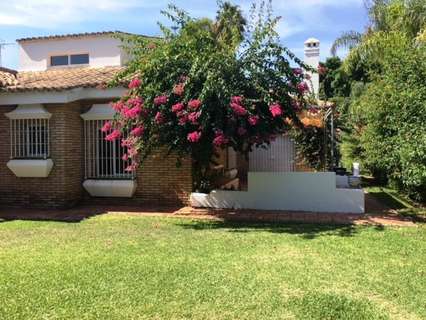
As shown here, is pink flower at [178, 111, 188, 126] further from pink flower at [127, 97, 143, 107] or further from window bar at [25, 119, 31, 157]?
window bar at [25, 119, 31, 157]

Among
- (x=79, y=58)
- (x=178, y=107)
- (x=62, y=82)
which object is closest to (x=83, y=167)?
(x=62, y=82)

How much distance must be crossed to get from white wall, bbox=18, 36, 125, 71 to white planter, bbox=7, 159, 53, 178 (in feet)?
22.6

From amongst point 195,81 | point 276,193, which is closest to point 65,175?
point 195,81

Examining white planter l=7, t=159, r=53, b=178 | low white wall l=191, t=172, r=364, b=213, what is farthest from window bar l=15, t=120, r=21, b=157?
low white wall l=191, t=172, r=364, b=213

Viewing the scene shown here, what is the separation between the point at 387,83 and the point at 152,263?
8726mm

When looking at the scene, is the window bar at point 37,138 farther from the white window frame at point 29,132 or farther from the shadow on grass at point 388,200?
the shadow on grass at point 388,200

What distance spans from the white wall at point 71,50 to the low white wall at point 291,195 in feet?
28.3

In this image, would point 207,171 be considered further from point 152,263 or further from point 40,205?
point 152,263

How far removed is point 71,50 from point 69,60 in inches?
16.4

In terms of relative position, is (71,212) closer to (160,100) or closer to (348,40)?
(160,100)

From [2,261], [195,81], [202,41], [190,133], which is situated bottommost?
[2,261]

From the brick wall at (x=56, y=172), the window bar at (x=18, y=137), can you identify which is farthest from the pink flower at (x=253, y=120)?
the window bar at (x=18, y=137)

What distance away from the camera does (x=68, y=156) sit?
1351 cm

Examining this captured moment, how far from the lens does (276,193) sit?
12.7 m
